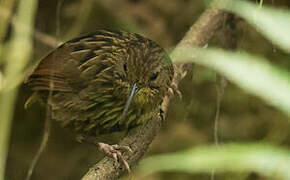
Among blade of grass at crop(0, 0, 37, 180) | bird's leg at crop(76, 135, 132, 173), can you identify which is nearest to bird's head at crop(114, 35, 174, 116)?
bird's leg at crop(76, 135, 132, 173)

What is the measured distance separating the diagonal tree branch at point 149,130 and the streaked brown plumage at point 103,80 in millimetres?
107

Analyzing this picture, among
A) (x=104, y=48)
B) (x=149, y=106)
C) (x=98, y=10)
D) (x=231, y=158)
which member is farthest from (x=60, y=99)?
(x=231, y=158)

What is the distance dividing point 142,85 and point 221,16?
0.92m

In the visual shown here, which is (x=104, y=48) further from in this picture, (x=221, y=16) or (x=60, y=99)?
(x=221, y=16)

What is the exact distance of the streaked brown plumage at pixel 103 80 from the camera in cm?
296

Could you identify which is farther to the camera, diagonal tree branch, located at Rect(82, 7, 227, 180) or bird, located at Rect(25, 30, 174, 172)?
bird, located at Rect(25, 30, 174, 172)

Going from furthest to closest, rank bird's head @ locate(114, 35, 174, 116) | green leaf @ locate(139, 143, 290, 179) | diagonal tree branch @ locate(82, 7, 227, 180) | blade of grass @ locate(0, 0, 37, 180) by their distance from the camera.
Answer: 1. bird's head @ locate(114, 35, 174, 116)
2. diagonal tree branch @ locate(82, 7, 227, 180)
3. blade of grass @ locate(0, 0, 37, 180)
4. green leaf @ locate(139, 143, 290, 179)

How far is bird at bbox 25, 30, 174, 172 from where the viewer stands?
296cm

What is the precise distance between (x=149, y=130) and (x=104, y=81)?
0.46m

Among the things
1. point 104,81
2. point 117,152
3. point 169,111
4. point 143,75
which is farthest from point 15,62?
point 169,111

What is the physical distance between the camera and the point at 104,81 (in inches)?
123

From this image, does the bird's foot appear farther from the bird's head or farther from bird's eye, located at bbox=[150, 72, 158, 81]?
bird's eye, located at bbox=[150, 72, 158, 81]

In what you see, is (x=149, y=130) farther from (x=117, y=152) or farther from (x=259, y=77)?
(x=259, y=77)

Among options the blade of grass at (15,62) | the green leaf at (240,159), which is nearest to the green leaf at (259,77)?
the green leaf at (240,159)
